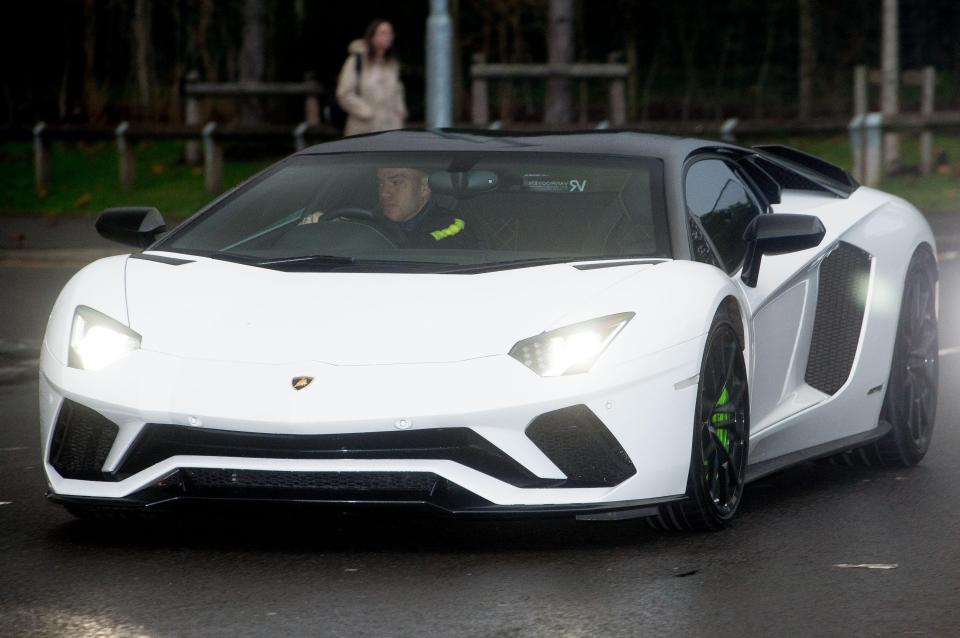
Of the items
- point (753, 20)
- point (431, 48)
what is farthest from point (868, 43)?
point (431, 48)

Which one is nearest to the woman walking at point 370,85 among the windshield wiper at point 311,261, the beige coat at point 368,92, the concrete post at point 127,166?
the beige coat at point 368,92

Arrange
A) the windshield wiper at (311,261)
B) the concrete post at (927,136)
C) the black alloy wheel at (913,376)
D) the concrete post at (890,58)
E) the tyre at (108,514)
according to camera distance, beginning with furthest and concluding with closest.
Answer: the concrete post at (890,58) → the concrete post at (927,136) → the black alloy wheel at (913,376) → the windshield wiper at (311,261) → the tyre at (108,514)

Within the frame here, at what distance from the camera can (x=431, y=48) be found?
55.5 ft

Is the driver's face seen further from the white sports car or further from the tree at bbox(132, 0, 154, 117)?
the tree at bbox(132, 0, 154, 117)

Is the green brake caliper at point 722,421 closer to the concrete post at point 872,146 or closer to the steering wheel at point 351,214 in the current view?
the steering wheel at point 351,214

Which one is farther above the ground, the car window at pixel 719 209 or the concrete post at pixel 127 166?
the car window at pixel 719 209

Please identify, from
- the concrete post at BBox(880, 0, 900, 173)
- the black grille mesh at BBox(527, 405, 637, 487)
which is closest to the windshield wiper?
the black grille mesh at BBox(527, 405, 637, 487)

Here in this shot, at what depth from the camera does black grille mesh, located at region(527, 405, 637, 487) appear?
5.35 meters

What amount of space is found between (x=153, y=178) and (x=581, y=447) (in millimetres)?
20998

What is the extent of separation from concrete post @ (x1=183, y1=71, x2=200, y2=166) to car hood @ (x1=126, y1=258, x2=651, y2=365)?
59.7ft

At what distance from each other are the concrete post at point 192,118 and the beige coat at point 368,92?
25.9ft

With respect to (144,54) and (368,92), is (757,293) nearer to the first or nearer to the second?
(368,92)

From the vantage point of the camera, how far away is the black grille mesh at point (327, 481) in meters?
5.32

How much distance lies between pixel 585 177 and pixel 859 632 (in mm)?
2221
